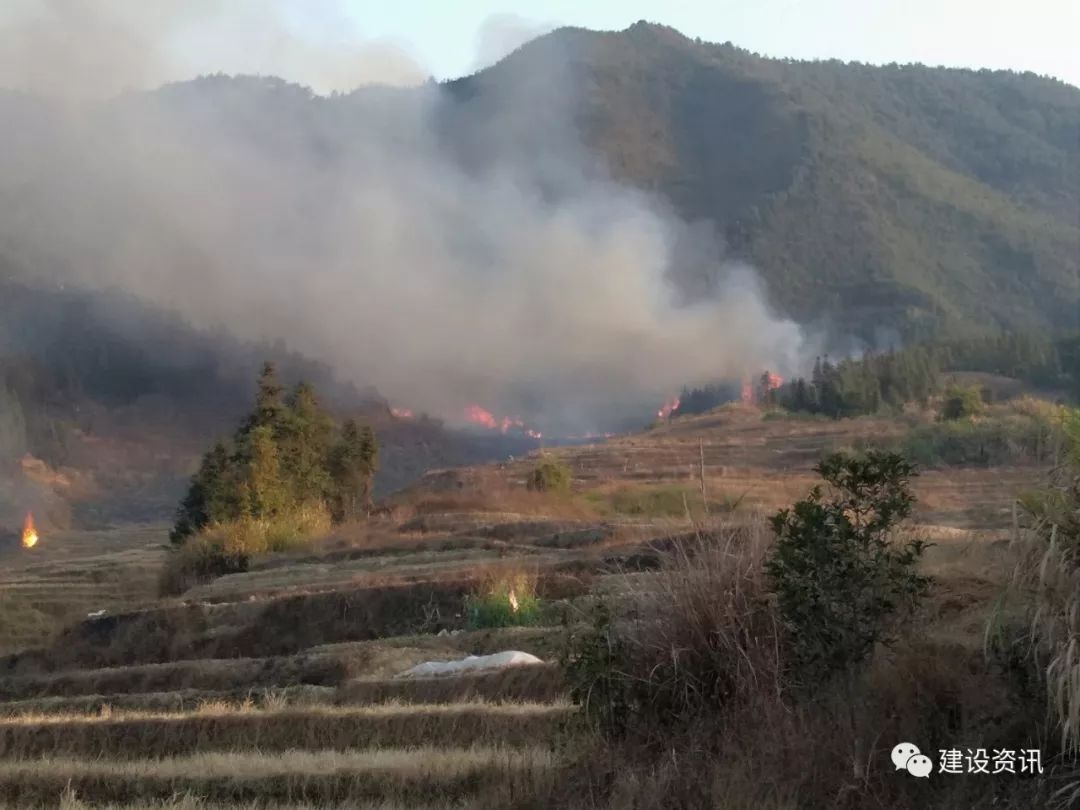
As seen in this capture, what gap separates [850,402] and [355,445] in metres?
56.8

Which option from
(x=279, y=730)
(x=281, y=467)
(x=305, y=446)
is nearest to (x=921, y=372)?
(x=305, y=446)

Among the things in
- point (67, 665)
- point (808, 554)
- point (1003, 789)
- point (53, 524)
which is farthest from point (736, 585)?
point (53, 524)

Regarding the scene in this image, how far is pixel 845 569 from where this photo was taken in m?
9.21

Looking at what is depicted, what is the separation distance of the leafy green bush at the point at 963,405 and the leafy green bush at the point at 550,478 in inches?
1409

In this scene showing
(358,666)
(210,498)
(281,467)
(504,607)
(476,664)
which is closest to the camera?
(476,664)

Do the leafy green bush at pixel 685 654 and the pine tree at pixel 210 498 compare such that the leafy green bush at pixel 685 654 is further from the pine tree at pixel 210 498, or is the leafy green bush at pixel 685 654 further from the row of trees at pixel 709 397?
the row of trees at pixel 709 397

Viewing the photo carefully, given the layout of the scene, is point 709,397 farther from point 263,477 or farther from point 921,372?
point 263,477

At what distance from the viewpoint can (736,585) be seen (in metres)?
9.90

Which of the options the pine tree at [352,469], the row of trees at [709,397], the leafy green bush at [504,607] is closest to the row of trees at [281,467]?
the pine tree at [352,469]

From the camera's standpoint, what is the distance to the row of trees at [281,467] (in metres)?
66.5

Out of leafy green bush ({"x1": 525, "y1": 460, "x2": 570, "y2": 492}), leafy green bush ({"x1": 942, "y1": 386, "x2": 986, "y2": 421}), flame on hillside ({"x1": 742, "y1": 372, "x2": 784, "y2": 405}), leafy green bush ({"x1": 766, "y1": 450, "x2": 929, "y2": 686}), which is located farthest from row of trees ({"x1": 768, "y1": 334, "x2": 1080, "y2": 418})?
leafy green bush ({"x1": 766, "y1": 450, "x2": 929, "y2": 686})

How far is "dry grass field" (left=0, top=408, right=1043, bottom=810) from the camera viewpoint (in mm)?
10102

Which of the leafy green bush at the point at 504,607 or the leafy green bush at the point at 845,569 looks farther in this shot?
the leafy green bush at the point at 504,607

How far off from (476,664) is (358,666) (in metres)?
3.61
